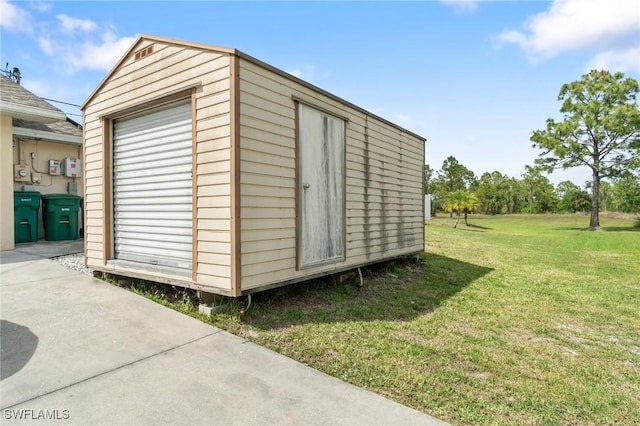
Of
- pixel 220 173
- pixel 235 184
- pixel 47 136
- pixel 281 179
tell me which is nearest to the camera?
pixel 235 184

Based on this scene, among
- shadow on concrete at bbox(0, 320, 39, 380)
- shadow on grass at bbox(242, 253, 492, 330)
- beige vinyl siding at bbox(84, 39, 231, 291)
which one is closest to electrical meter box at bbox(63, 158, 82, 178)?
beige vinyl siding at bbox(84, 39, 231, 291)

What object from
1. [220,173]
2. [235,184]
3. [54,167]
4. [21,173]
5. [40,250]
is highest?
[54,167]

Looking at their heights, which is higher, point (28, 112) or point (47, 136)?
point (28, 112)

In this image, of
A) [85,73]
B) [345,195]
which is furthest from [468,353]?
[85,73]

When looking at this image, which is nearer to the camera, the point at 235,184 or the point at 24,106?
the point at 235,184

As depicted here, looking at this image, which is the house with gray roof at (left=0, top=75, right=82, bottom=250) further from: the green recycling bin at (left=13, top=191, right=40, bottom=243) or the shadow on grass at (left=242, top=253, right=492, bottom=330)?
the shadow on grass at (left=242, top=253, right=492, bottom=330)

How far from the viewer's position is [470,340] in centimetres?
353

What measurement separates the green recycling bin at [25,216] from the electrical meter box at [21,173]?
93 centimetres

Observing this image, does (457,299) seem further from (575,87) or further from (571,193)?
(571,193)

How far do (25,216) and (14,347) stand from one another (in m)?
6.10

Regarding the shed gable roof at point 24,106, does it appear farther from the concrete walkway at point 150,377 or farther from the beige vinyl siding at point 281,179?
the beige vinyl siding at point 281,179

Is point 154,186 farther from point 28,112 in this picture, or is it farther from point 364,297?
point 28,112

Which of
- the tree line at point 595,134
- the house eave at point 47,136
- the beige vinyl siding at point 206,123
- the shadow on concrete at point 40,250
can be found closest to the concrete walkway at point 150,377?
the beige vinyl siding at point 206,123

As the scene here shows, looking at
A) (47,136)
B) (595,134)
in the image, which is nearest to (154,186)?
(47,136)
